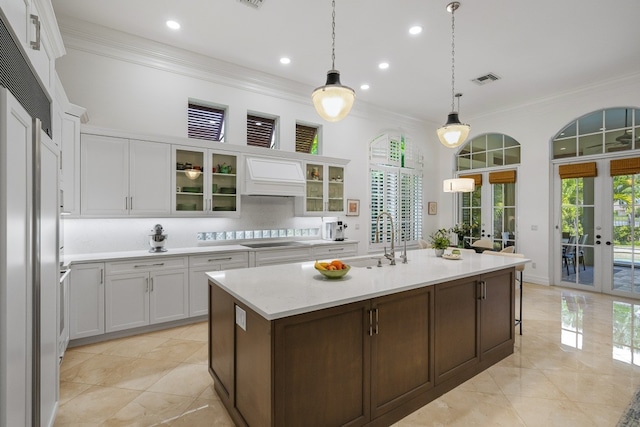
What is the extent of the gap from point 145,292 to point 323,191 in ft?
9.79

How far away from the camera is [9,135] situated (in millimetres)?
1097

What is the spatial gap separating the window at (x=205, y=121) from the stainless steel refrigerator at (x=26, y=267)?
2894 millimetres

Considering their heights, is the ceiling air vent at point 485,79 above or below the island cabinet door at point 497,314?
above

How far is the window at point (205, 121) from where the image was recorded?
4.52 m

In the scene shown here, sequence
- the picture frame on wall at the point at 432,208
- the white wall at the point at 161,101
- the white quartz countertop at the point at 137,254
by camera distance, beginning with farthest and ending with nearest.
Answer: the picture frame on wall at the point at 432,208 < the white wall at the point at 161,101 < the white quartz countertop at the point at 137,254

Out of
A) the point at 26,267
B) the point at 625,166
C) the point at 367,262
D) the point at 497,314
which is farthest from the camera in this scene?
the point at 625,166

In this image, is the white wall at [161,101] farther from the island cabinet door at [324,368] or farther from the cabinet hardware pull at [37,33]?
the island cabinet door at [324,368]

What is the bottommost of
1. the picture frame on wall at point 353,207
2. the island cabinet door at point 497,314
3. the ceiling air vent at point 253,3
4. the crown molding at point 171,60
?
the island cabinet door at point 497,314

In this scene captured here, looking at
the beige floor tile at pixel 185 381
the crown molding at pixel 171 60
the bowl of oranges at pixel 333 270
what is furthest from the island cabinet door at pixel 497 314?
the crown molding at pixel 171 60

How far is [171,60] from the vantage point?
418 cm

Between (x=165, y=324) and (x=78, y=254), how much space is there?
1.27m

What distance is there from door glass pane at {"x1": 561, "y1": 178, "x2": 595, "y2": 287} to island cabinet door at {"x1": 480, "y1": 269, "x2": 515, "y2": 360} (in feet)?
11.9

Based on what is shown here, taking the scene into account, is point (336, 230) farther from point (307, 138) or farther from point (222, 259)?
point (222, 259)

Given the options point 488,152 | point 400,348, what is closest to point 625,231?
point 488,152
